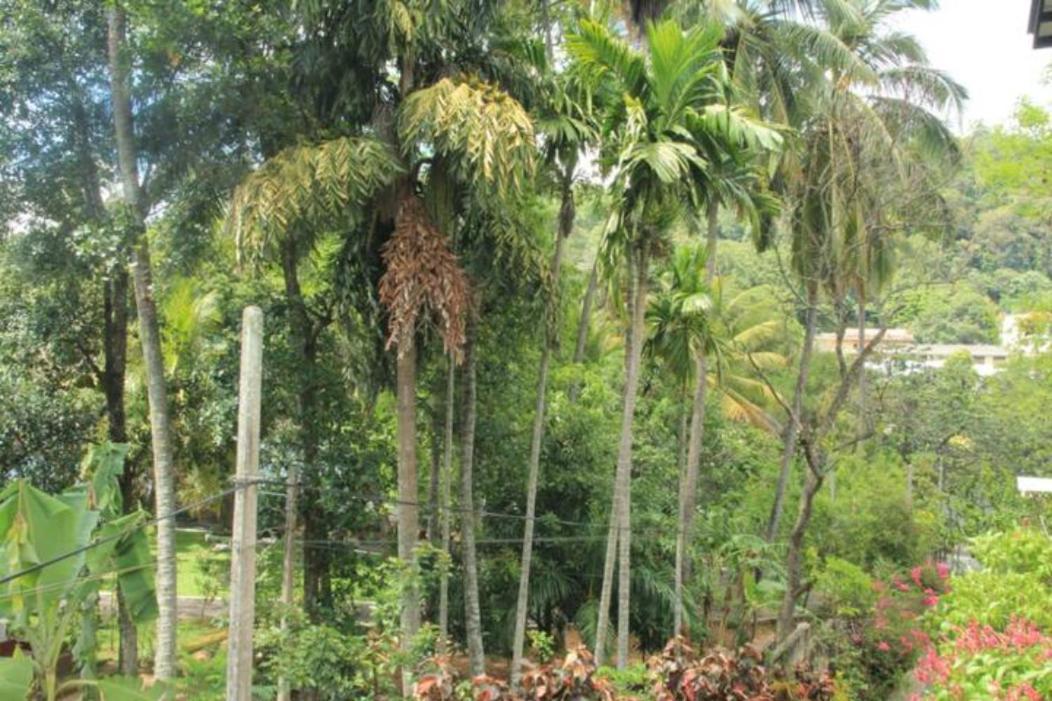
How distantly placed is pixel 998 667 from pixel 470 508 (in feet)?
22.3

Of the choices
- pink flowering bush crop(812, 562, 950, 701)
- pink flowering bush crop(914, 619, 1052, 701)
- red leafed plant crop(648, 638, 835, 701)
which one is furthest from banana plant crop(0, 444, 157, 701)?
pink flowering bush crop(812, 562, 950, 701)

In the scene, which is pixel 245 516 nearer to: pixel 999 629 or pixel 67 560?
pixel 67 560

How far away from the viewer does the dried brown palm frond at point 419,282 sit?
9.23 m

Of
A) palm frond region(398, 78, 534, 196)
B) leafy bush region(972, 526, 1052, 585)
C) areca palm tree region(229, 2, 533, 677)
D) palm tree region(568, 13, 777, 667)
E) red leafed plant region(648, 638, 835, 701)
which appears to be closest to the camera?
red leafed plant region(648, 638, 835, 701)

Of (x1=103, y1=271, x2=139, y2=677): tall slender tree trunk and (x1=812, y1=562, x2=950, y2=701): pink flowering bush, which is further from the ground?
(x1=103, y1=271, x2=139, y2=677): tall slender tree trunk

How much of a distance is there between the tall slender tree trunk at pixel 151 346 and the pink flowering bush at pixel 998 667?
6.99 m

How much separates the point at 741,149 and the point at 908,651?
28.7ft

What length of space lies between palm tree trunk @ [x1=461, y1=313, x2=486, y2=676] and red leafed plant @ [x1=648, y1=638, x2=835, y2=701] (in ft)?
18.0

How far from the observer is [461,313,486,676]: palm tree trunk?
10.7m

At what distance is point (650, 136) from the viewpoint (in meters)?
10.1

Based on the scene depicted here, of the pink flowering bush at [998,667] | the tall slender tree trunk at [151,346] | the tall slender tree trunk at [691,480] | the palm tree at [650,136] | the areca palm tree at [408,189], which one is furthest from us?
the tall slender tree trunk at [691,480]

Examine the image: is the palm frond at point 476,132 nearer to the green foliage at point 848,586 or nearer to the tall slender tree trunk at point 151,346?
the tall slender tree trunk at point 151,346

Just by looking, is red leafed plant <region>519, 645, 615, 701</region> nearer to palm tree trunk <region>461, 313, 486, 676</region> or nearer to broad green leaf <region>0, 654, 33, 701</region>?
broad green leaf <region>0, 654, 33, 701</region>

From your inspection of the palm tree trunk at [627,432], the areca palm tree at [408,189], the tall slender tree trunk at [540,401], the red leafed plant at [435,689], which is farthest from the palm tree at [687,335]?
the red leafed plant at [435,689]
